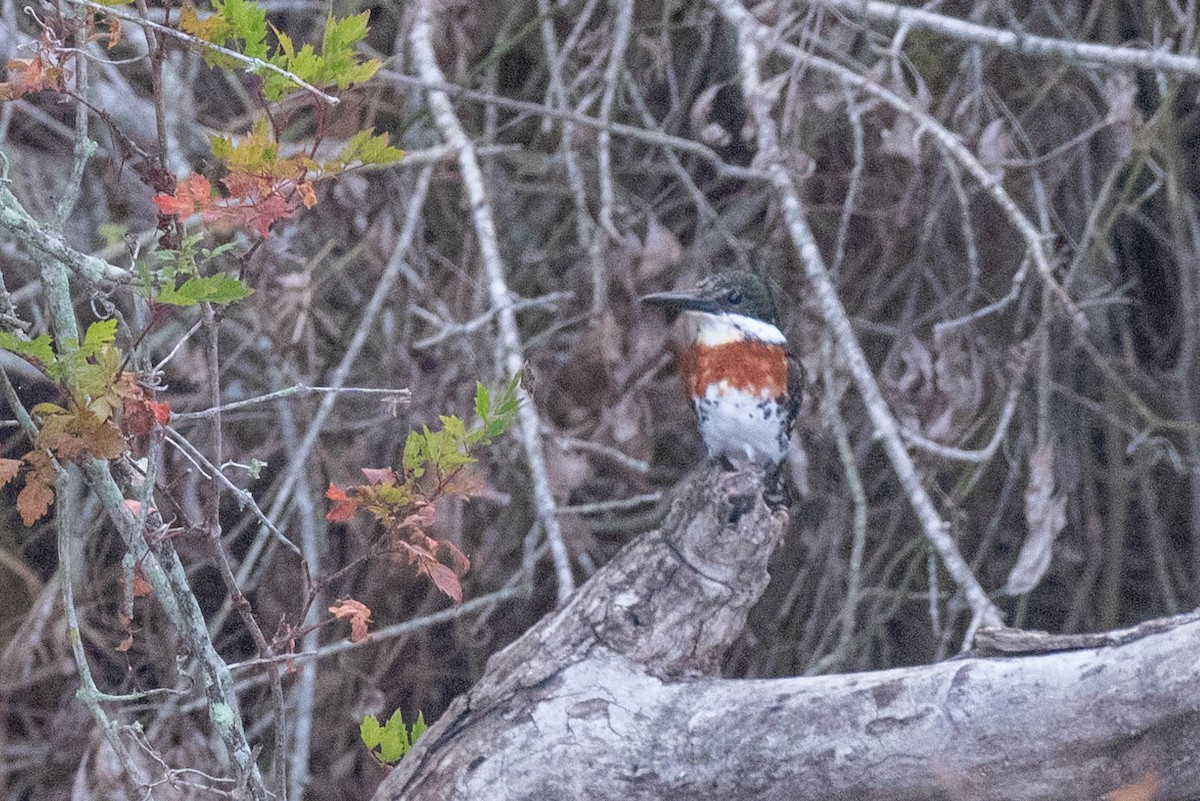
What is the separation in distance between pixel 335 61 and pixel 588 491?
226 centimetres

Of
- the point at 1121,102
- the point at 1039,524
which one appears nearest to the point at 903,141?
the point at 1121,102

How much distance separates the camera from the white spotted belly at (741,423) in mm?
2525

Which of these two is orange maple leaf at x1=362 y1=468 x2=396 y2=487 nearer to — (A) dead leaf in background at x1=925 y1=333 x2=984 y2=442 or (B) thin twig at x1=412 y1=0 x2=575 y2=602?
(B) thin twig at x1=412 y1=0 x2=575 y2=602

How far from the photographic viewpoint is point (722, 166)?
2867 millimetres

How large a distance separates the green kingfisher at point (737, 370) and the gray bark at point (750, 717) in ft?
2.28

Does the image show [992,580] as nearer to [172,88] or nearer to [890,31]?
[890,31]

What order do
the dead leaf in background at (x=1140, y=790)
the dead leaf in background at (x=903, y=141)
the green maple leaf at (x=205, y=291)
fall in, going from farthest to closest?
1. the dead leaf in background at (x=903, y=141)
2. the dead leaf in background at (x=1140, y=790)
3. the green maple leaf at (x=205, y=291)

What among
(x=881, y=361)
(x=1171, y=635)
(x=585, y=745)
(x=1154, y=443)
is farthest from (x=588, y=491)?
(x=1171, y=635)

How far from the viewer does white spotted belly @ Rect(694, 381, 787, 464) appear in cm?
253

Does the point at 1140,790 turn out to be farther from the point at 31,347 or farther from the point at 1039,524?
the point at 31,347

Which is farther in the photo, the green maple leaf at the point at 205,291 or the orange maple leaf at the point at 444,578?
the orange maple leaf at the point at 444,578

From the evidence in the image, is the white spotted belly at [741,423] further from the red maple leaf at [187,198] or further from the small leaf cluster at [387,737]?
the red maple leaf at [187,198]

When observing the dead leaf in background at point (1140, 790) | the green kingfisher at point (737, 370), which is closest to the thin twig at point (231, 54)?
the dead leaf in background at point (1140, 790)

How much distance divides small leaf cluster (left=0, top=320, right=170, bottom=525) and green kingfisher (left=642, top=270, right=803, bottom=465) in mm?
1336
